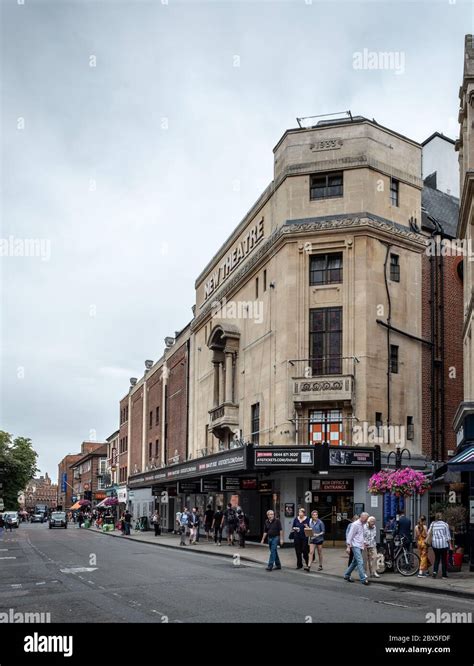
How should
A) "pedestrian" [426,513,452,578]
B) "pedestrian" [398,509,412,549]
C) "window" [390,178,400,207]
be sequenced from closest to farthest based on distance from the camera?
"pedestrian" [426,513,452,578], "pedestrian" [398,509,412,549], "window" [390,178,400,207]

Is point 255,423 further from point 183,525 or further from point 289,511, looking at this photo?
point 289,511

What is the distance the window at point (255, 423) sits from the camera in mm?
38375

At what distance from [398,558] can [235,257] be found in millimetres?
25813

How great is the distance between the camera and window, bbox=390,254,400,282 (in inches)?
1417

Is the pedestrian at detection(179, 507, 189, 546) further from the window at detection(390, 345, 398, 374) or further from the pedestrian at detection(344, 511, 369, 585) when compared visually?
the pedestrian at detection(344, 511, 369, 585)

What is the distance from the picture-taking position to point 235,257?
146ft


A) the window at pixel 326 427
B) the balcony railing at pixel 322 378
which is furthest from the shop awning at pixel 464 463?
the window at pixel 326 427

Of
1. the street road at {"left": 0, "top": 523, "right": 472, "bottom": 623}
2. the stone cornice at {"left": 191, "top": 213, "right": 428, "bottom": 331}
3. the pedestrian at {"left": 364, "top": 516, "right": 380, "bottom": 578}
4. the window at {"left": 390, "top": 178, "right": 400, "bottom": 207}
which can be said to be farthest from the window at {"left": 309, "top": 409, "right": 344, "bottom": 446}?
the pedestrian at {"left": 364, "top": 516, "right": 380, "bottom": 578}

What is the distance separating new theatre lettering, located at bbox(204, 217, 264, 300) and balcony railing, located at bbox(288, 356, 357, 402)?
7.77 meters

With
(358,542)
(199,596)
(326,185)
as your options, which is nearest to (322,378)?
(326,185)

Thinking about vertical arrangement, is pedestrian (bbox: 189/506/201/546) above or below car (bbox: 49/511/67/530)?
above

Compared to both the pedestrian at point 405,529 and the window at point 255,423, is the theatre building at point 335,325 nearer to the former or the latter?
the window at point 255,423
